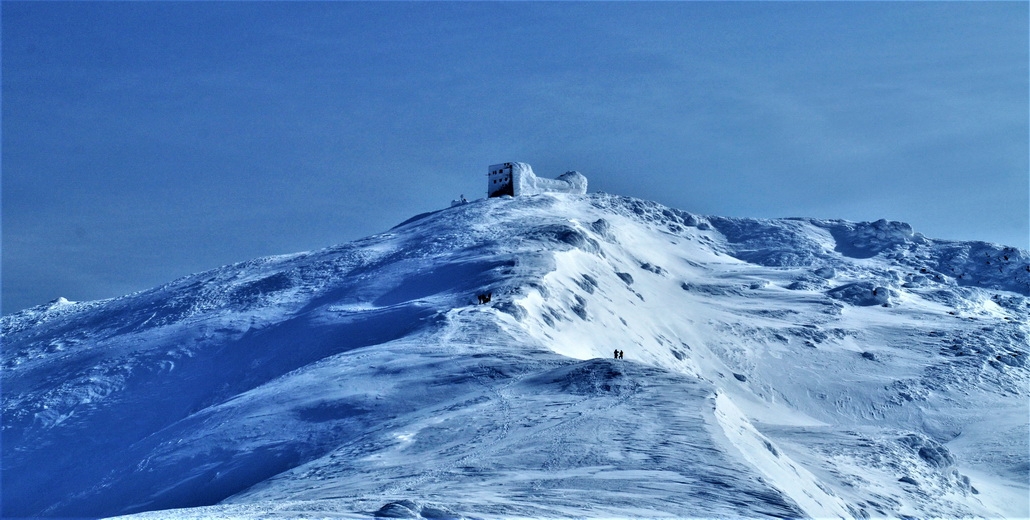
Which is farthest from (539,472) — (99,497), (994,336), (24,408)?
(994,336)

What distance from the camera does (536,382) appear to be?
4325cm

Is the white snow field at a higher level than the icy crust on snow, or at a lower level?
lower

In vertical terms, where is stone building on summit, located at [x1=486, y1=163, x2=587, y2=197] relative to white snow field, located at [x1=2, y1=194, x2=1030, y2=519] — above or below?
above

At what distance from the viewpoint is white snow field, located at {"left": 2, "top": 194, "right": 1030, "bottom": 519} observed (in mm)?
32719

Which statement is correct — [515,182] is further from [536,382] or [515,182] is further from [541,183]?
[536,382]

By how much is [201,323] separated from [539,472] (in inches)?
1629

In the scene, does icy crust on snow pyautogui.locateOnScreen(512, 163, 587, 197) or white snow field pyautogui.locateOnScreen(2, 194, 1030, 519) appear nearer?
white snow field pyautogui.locateOnScreen(2, 194, 1030, 519)

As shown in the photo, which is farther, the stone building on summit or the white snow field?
the stone building on summit

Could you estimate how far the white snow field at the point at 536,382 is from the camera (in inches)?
1288

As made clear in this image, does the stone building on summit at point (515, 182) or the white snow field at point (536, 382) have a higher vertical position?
the stone building on summit at point (515, 182)

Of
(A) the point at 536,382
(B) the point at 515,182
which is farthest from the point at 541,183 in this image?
(A) the point at 536,382

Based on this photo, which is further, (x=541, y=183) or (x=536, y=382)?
(x=541, y=183)

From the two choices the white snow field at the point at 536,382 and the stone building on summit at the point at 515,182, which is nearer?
the white snow field at the point at 536,382

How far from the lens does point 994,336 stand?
8000cm
